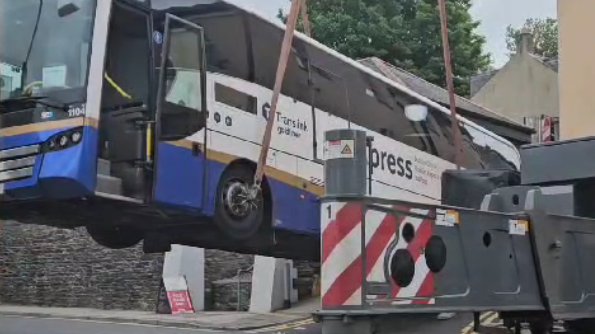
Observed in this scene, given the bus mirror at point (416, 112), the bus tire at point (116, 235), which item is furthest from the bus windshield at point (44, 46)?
the bus mirror at point (416, 112)

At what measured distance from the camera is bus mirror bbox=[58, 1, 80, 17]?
6863 mm

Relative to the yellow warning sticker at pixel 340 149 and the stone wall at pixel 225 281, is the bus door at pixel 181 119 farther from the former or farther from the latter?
the stone wall at pixel 225 281

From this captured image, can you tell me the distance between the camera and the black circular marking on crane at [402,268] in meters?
4.50

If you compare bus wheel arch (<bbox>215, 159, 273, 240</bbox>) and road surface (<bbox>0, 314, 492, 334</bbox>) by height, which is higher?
bus wheel arch (<bbox>215, 159, 273, 240</bbox>)

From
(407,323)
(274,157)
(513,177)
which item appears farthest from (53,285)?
(407,323)

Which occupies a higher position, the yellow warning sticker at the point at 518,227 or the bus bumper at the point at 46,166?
the bus bumper at the point at 46,166

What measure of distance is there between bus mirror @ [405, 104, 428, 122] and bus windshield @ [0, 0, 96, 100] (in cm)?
512

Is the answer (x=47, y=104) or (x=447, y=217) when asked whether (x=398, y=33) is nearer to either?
(x=47, y=104)

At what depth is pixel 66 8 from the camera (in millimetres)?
6906

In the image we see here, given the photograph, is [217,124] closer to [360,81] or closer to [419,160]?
[360,81]

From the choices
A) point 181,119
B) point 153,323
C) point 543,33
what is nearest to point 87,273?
point 153,323

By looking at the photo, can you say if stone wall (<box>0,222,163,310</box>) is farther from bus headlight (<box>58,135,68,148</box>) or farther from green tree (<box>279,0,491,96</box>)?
bus headlight (<box>58,135,68,148</box>)

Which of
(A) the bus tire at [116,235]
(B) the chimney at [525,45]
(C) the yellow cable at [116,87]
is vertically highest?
(B) the chimney at [525,45]

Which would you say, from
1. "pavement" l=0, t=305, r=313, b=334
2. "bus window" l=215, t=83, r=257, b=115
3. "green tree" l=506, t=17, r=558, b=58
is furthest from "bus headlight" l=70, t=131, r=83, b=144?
"green tree" l=506, t=17, r=558, b=58
